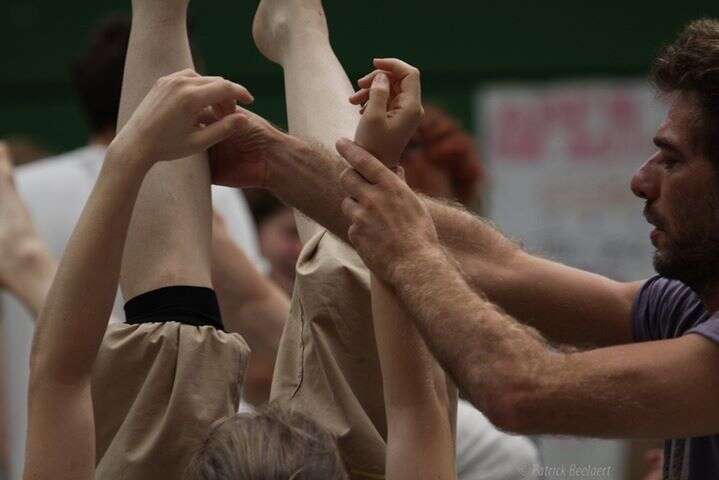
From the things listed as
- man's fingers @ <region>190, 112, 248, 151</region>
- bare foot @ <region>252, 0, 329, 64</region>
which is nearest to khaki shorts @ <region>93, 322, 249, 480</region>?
man's fingers @ <region>190, 112, 248, 151</region>

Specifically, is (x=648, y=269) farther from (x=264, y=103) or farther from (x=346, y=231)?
(x=346, y=231)

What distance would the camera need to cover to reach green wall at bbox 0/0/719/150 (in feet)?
18.9

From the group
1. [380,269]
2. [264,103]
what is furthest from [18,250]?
[264,103]

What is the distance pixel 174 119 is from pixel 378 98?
0.84ft

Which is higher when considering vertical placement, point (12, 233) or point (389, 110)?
point (389, 110)

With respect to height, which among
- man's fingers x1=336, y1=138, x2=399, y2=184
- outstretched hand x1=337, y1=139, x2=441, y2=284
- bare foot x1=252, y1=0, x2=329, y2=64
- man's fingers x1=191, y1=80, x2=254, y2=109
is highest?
bare foot x1=252, y1=0, x2=329, y2=64

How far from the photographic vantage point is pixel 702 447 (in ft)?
6.56

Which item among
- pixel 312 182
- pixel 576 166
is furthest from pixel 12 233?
pixel 576 166

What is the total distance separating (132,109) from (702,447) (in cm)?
88

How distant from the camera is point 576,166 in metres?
5.67

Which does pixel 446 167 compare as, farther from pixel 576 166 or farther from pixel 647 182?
pixel 576 166

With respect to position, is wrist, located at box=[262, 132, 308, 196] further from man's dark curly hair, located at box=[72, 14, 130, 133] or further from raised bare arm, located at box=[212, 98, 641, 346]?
man's dark curly hair, located at box=[72, 14, 130, 133]

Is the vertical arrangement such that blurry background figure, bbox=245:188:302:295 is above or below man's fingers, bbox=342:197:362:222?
below

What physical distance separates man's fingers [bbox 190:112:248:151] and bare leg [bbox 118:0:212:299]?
5.8 inches
